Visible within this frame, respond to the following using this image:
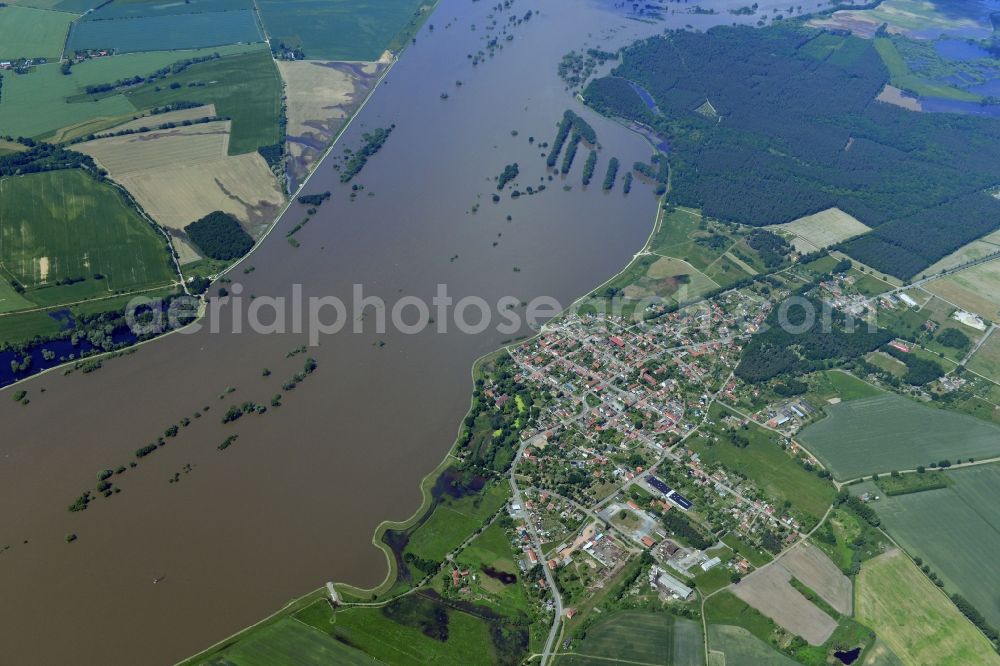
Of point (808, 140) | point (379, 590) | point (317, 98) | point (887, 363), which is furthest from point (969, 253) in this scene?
point (317, 98)

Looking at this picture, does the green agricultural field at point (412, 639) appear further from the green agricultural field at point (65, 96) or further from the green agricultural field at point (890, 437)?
the green agricultural field at point (65, 96)

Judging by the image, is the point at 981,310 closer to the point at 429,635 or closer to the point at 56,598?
the point at 429,635

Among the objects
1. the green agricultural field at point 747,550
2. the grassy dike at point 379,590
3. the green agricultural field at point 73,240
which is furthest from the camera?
the green agricultural field at point 73,240

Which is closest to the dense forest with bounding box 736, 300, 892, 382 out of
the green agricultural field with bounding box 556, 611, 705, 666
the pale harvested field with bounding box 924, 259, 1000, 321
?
the pale harvested field with bounding box 924, 259, 1000, 321

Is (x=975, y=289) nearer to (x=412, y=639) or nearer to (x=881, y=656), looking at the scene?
(x=881, y=656)

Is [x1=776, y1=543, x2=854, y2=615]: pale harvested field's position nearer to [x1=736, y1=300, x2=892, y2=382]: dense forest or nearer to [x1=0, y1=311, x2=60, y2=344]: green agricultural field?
[x1=736, y1=300, x2=892, y2=382]: dense forest

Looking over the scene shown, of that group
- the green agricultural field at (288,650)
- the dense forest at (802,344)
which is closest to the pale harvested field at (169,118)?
the dense forest at (802,344)

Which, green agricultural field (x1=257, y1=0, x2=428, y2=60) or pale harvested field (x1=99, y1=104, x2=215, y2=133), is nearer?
pale harvested field (x1=99, y1=104, x2=215, y2=133)
